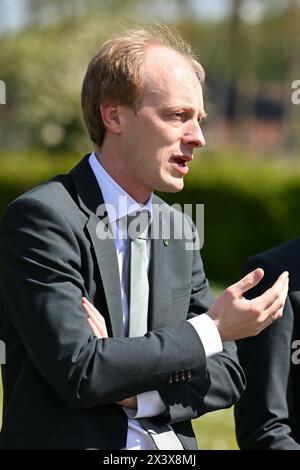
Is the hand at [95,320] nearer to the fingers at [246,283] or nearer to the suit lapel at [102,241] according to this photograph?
the suit lapel at [102,241]

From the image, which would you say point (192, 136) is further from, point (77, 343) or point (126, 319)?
point (77, 343)

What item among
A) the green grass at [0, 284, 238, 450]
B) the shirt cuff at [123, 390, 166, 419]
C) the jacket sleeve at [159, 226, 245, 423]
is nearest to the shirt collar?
the jacket sleeve at [159, 226, 245, 423]

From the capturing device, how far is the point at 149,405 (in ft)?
11.0

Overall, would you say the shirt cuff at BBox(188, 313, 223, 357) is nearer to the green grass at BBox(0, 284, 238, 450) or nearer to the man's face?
the man's face

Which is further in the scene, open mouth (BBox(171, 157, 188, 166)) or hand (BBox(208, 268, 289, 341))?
open mouth (BBox(171, 157, 188, 166))

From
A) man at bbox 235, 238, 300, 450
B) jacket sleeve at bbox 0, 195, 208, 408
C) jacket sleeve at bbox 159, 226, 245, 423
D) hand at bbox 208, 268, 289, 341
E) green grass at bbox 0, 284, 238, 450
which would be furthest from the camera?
green grass at bbox 0, 284, 238, 450

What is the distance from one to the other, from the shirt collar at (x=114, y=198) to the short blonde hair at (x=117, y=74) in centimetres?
14

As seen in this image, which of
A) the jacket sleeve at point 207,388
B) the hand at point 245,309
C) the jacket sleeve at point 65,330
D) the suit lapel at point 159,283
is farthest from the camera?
the suit lapel at point 159,283

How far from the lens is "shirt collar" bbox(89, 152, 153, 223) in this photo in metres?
3.52

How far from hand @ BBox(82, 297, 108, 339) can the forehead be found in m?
0.74

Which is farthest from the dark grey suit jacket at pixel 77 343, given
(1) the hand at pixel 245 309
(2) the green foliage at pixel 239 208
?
(2) the green foliage at pixel 239 208

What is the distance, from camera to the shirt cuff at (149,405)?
3.33 metres

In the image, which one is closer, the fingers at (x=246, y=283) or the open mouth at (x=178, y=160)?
the fingers at (x=246, y=283)

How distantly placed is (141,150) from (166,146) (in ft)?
0.30
